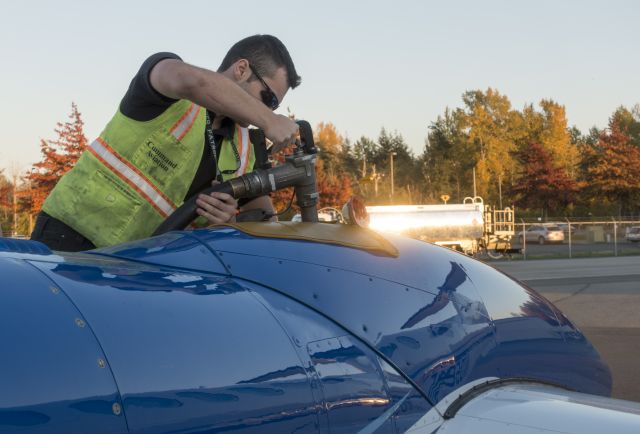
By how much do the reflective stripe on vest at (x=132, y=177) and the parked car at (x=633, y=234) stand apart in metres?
38.2

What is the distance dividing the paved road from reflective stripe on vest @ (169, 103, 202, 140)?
428cm

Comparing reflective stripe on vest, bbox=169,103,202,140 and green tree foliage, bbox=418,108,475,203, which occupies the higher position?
green tree foliage, bbox=418,108,475,203

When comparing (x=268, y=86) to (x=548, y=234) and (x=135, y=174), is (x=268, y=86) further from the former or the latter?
(x=548, y=234)

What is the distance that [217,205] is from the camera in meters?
2.40

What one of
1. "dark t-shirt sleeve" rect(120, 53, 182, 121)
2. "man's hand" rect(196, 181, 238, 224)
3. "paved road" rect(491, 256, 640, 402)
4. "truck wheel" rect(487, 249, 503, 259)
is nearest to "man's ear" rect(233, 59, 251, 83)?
"dark t-shirt sleeve" rect(120, 53, 182, 121)

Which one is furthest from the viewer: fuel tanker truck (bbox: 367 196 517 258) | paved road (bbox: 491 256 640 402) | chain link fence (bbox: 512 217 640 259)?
chain link fence (bbox: 512 217 640 259)

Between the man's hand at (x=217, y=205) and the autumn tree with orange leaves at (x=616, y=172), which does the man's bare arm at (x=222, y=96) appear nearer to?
the man's hand at (x=217, y=205)

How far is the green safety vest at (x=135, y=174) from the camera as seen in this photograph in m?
2.66

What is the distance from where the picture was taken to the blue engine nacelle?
4.25ft

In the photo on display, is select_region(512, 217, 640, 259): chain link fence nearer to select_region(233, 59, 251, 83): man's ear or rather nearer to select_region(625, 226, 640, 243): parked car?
select_region(625, 226, 640, 243): parked car

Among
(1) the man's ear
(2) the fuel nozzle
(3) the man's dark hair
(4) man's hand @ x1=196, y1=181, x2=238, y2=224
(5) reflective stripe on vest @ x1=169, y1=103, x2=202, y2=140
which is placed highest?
(3) the man's dark hair

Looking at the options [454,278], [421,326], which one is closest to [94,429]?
[421,326]

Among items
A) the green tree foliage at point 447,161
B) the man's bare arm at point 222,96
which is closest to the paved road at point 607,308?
the man's bare arm at point 222,96

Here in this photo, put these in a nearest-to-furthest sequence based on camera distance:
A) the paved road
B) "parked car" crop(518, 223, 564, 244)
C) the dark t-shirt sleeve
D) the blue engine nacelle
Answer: the blue engine nacelle, the dark t-shirt sleeve, the paved road, "parked car" crop(518, 223, 564, 244)
